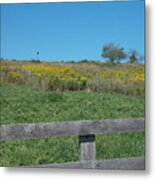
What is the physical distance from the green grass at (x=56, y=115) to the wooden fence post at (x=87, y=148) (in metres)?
0.03

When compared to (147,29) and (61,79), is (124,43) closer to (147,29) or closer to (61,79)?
(147,29)

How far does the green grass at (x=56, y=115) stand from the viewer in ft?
13.0

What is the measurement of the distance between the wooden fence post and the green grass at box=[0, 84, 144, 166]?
0.03m

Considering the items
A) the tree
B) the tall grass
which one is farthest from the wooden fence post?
the tree

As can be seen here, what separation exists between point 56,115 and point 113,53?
0.52 m

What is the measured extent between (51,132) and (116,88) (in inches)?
18.8

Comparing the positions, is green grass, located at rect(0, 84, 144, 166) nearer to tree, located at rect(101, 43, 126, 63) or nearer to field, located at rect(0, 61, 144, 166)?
field, located at rect(0, 61, 144, 166)

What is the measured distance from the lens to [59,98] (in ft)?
13.1

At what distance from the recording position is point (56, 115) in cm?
399

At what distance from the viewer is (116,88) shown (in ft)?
13.0

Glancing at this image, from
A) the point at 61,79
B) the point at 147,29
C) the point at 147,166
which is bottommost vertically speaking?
the point at 147,166

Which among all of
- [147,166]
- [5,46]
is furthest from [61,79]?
[147,166]

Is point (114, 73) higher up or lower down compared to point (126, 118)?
higher up

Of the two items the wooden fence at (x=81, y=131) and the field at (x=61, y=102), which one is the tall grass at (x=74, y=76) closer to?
the field at (x=61, y=102)
